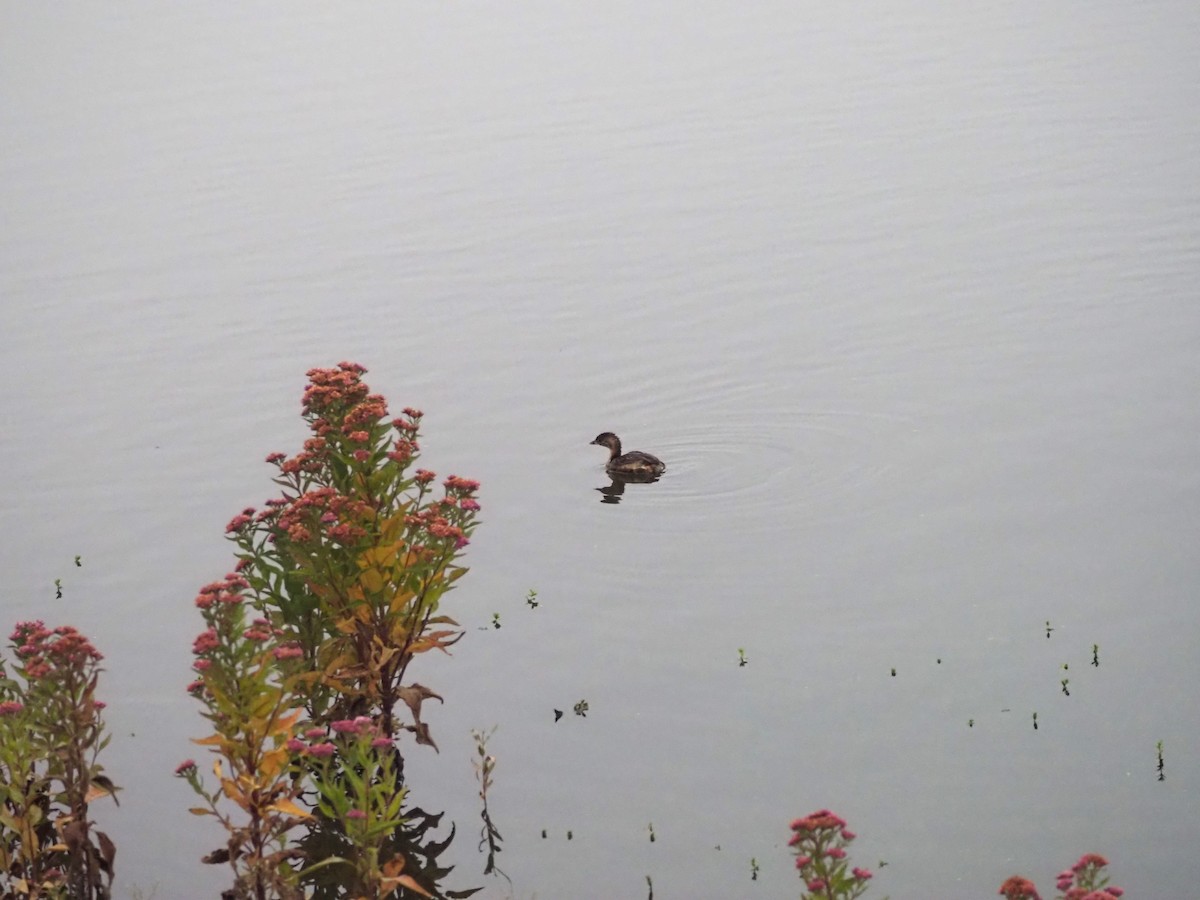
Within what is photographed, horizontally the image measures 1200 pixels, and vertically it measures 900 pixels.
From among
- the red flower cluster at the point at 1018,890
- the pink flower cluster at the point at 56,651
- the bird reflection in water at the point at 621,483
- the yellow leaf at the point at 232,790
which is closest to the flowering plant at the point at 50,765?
the pink flower cluster at the point at 56,651

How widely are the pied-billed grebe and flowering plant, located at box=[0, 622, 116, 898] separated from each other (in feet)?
26.9

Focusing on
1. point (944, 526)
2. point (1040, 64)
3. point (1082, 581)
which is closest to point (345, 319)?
point (944, 526)

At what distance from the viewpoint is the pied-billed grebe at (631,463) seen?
57.4 ft

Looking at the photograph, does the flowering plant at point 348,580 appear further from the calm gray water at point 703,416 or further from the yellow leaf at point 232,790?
the yellow leaf at point 232,790

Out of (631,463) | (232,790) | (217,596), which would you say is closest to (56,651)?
(217,596)

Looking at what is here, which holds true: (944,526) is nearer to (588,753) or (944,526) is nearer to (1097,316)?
(588,753)

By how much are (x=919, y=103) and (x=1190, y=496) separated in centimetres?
2048

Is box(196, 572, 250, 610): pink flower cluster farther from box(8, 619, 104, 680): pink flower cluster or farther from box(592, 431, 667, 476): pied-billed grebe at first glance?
box(592, 431, 667, 476): pied-billed grebe

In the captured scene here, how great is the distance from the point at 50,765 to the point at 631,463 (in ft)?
28.1

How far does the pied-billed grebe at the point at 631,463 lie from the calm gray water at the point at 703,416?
9.7 inches

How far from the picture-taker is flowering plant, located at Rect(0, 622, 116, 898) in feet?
31.0

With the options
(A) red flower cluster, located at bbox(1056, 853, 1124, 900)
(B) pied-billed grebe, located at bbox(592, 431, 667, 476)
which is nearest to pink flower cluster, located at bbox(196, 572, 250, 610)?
(A) red flower cluster, located at bbox(1056, 853, 1124, 900)

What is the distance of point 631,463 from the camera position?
17.5m

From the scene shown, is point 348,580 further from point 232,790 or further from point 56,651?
point 56,651
